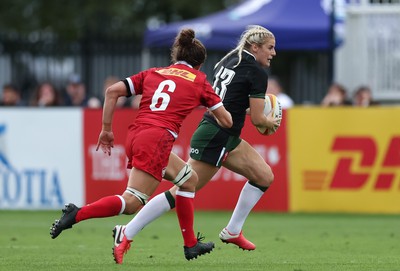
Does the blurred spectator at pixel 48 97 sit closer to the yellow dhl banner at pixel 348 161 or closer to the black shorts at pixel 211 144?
the yellow dhl banner at pixel 348 161

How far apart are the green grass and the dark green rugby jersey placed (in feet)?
4.35

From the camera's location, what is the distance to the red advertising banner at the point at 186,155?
17.5 meters

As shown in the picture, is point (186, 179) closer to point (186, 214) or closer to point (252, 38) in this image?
point (186, 214)

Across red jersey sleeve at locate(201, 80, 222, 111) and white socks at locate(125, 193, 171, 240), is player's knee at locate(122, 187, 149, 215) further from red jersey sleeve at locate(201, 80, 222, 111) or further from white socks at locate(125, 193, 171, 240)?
red jersey sleeve at locate(201, 80, 222, 111)

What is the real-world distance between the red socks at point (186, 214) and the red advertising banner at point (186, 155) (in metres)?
6.77

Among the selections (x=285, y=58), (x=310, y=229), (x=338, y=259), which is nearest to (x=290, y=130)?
(x=310, y=229)

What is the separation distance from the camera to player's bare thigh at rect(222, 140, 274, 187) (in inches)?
447

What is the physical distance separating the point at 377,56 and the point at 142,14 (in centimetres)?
1053

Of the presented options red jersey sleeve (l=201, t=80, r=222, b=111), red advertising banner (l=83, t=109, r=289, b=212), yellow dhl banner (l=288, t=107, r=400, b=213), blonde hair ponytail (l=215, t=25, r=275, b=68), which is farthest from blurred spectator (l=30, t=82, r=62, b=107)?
red jersey sleeve (l=201, t=80, r=222, b=111)

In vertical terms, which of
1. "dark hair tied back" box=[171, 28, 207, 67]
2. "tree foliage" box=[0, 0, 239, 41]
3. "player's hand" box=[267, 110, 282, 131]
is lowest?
"tree foliage" box=[0, 0, 239, 41]

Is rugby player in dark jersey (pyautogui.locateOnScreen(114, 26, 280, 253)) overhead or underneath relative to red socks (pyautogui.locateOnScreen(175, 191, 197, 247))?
overhead

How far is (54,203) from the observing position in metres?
17.7

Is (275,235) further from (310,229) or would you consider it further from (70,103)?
(70,103)

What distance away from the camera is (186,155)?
1736 cm
